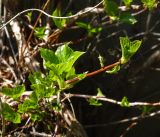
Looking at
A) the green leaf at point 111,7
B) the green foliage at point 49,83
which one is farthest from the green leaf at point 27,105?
the green leaf at point 111,7

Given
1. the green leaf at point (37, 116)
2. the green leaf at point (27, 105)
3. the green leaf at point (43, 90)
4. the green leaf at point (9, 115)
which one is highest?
the green leaf at point (43, 90)

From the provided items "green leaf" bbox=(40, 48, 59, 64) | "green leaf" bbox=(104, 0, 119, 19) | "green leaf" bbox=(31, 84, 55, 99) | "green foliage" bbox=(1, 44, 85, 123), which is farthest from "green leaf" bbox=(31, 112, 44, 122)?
"green leaf" bbox=(104, 0, 119, 19)

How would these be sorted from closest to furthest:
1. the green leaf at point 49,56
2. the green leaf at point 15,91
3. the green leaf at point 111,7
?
the green leaf at point 49,56 < the green leaf at point 15,91 < the green leaf at point 111,7

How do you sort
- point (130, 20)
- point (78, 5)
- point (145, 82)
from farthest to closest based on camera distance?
point (145, 82), point (78, 5), point (130, 20)

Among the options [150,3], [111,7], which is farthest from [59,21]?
[150,3]

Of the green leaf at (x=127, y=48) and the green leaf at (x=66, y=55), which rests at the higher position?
the green leaf at (x=66, y=55)

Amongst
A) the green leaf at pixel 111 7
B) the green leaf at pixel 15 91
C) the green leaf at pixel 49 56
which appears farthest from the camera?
the green leaf at pixel 111 7

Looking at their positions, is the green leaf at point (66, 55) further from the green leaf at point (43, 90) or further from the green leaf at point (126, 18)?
the green leaf at point (126, 18)

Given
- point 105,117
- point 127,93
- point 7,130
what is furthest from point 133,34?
point 7,130

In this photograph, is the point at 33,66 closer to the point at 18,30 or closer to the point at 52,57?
the point at 18,30
